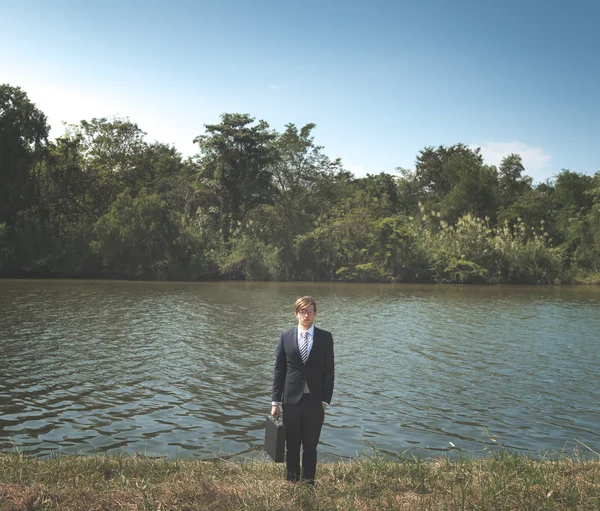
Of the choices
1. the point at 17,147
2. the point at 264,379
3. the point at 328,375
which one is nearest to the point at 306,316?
the point at 328,375

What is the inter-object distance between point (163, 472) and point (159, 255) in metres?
41.2

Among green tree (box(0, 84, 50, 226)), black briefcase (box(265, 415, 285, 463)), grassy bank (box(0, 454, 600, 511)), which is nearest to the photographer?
grassy bank (box(0, 454, 600, 511))

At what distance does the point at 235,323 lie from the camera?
70.6 ft

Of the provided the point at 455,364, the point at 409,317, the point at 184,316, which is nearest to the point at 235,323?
the point at 184,316

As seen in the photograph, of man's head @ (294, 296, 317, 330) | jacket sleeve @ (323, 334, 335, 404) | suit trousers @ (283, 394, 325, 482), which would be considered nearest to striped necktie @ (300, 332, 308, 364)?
man's head @ (294, 296, 317, 330)

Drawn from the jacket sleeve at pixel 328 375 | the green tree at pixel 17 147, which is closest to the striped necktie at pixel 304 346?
the jacket sleeve at pixel 328 375

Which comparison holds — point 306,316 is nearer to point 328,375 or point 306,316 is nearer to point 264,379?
point 328,375

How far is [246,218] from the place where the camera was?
53.4 m

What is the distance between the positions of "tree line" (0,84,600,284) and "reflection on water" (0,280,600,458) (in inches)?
770

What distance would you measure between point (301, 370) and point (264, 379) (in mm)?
7322

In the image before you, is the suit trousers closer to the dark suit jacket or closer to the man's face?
the dark suit jacket

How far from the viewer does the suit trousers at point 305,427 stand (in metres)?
5.39

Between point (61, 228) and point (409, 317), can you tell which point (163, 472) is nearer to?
point (409, 317)

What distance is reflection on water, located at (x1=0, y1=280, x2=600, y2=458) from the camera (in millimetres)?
8562
